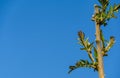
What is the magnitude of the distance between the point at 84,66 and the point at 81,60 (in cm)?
16

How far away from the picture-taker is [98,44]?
430 centimetres

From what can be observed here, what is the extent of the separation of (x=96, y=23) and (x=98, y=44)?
0.37 metres

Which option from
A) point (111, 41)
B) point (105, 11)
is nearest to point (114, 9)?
point (105, 11)

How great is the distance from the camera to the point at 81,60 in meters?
4.59

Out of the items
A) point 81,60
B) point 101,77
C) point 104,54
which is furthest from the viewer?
point 81,60

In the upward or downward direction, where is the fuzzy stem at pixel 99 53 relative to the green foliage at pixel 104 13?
downward

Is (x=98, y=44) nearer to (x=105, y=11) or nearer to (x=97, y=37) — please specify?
(x=97, y=37)

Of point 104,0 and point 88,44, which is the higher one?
point 104,0

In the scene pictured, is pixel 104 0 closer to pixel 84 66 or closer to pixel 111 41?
pixel 111 41

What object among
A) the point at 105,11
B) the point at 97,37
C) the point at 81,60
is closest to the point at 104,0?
the point at 105,11

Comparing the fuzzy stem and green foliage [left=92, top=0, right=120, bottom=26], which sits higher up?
green foliage [left=92, top=0, right=120, bottom=26]

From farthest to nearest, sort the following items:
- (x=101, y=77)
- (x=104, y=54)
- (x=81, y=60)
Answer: (x=81, y=60) → (x=104, y=54) → (x=101, y=77)

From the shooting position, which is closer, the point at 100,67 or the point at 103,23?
the point at 100,67

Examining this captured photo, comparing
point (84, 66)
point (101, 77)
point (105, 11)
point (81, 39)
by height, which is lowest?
point (101, 77)
